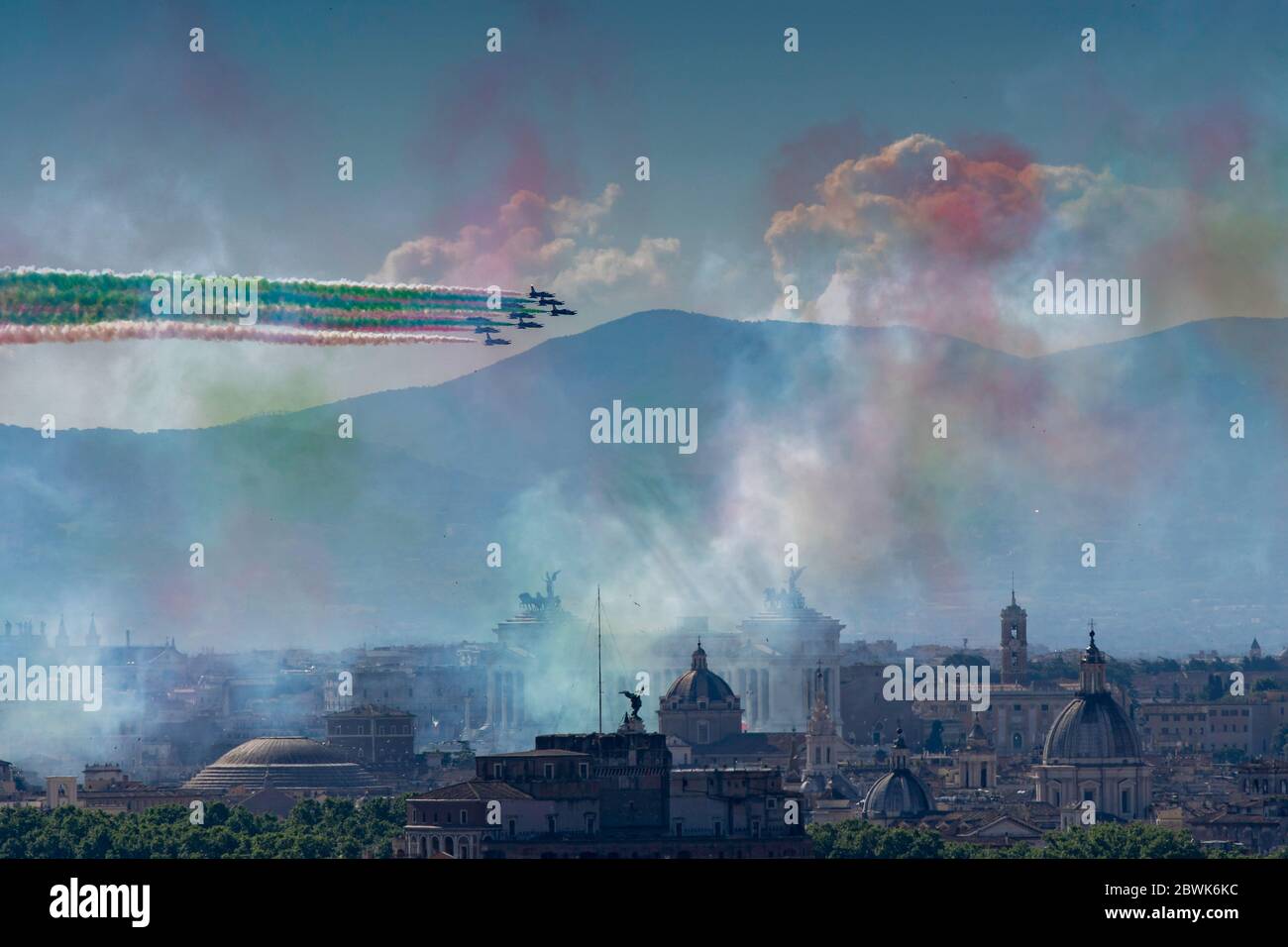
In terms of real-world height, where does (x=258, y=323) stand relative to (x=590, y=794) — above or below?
above

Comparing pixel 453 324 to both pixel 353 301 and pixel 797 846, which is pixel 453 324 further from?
pixel 797 846

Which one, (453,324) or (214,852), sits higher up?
(453,324)

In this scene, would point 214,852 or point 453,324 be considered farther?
point 214,852
